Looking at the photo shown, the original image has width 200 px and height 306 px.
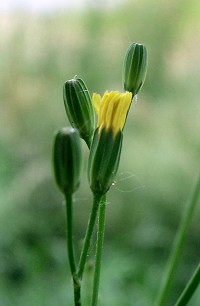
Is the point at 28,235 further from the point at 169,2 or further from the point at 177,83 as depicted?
the point at 169,2

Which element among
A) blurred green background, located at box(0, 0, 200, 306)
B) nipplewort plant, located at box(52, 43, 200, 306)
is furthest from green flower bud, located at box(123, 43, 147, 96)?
blurred green background, located at box(0, 0, 200, 306)

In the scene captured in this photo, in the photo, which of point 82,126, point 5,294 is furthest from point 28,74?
point 82,126

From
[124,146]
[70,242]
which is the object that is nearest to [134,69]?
[70,242]

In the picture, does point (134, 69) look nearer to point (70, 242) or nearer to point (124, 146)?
point (70, 242)

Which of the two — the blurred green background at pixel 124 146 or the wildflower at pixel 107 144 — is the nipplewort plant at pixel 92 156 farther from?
the blurred green background at pixel 124 146

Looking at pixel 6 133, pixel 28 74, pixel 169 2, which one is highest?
pixel 169 2
